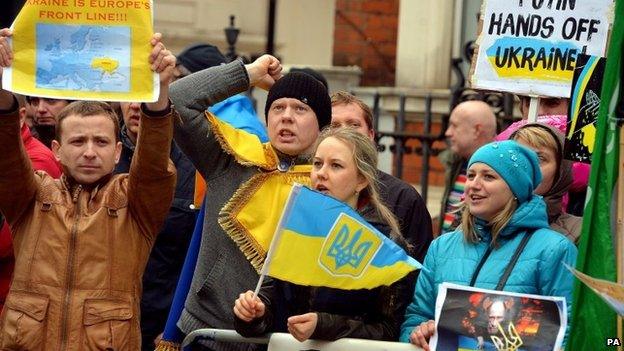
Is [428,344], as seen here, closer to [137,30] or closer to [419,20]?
[137,30]

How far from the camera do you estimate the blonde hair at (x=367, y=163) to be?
259 inches

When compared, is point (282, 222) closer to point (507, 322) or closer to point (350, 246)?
point (350, 246)

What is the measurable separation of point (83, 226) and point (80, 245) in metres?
0.08

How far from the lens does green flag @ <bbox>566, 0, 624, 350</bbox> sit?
5.38 meters

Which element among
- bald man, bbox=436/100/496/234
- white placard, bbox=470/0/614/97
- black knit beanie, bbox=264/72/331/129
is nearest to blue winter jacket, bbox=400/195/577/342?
black knit beanie, bbox=264/72/331/129

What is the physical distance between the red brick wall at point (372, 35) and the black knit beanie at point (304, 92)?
9837 mm

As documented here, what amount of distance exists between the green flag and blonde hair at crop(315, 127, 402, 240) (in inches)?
46.6

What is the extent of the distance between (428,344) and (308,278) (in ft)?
1.61

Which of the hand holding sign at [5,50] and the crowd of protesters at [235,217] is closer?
the crowd of protesters at [235,217]

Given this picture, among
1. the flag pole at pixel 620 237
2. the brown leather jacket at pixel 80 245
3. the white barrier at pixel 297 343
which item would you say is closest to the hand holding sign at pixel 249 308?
the white barrier at pixel 297 343

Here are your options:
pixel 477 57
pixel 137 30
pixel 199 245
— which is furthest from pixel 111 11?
pixel 477 57

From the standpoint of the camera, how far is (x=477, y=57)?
7.95 m

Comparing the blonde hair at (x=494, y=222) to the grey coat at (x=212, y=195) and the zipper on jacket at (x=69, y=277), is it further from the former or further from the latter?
the zipper on jacket at (x=69, y=277)

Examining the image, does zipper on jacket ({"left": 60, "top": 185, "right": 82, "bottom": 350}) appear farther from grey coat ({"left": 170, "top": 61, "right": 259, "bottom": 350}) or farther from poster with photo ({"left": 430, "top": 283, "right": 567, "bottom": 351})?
poster with photo ({"left": 430, "top": 283, "right": 567, "bottom": 351})
